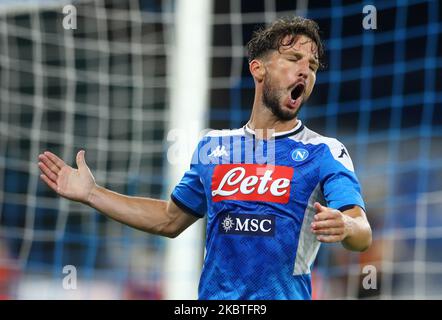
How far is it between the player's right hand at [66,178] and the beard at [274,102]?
800mm

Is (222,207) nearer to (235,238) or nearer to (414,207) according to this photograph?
(235,238)

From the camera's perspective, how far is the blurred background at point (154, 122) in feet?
22.4

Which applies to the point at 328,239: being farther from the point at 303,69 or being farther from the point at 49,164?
the point at 49,164

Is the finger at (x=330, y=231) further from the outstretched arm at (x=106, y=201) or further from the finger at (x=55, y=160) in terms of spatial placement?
the finger at (x=55, y=160)

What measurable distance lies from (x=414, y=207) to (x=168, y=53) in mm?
2308

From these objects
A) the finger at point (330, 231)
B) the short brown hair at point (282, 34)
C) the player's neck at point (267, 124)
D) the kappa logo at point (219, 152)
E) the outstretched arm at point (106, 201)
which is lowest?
the finger at point (330, 231)

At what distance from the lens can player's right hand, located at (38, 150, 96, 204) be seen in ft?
12.1

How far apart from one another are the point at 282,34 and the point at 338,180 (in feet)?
2.25

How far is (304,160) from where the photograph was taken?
3436 millimetres

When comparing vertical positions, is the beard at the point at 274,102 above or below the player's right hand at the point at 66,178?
above

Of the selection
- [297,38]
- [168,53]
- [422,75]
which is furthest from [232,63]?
[297,38]

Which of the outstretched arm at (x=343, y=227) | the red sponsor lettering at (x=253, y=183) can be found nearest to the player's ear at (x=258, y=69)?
the red sponsor lettering at (x=253, y=183)
